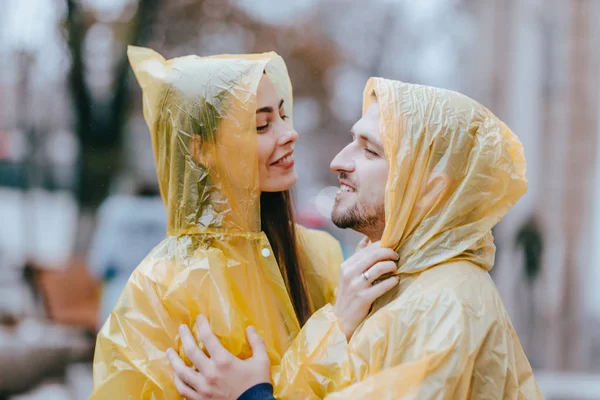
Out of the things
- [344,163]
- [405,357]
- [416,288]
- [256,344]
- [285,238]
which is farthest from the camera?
[285,238]

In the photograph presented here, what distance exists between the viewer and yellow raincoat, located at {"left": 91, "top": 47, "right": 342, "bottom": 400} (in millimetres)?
1663

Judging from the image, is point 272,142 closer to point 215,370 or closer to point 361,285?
point 361,285

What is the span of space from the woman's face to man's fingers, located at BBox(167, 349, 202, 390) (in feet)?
1.74

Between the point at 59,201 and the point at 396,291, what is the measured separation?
3.81 m

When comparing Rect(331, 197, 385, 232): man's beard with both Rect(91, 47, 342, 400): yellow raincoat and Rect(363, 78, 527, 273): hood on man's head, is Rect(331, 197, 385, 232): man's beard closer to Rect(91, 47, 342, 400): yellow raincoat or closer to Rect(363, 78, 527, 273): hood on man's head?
Rect(363, 78, 527, 273): hood on man's head

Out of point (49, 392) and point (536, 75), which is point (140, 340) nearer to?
point (49, 392)

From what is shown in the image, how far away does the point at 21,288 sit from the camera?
480 cm

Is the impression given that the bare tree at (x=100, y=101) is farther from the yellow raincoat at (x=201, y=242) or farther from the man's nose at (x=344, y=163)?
the man's nose at (x=344, y=163)

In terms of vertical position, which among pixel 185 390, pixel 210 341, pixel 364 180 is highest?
pixel 364 180

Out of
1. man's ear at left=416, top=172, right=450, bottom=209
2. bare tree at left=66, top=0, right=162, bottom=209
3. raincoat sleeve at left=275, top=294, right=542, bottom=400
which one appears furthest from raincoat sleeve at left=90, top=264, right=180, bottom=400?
bare tree at left=66, top=0, right=162, bottom=209

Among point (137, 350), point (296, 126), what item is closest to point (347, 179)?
point (137, 350)

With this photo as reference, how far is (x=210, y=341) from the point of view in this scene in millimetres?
1606

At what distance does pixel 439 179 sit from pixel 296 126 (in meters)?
2.79

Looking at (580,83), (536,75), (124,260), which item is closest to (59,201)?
(124,260)
